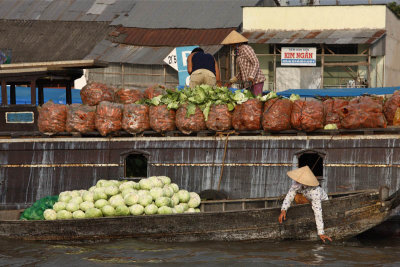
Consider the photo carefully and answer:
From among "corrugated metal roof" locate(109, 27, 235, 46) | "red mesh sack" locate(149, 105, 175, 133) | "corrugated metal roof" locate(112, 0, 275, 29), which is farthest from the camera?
"corrugated metal roof" locate(112, 0, 275, 29)

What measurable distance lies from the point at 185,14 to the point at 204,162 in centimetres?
2379

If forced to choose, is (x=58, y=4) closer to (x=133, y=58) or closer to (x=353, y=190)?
(x=133, y=58)

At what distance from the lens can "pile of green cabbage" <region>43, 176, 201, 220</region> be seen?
1157 cm

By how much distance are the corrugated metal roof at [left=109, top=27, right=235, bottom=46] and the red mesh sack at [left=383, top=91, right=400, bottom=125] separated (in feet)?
66.7

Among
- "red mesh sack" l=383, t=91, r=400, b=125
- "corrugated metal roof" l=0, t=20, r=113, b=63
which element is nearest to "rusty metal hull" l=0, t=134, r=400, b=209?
"red mesh sack" l=383, t=91, r=400, b=125

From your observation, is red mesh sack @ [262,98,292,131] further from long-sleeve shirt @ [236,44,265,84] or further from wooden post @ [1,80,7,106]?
wooden post @ [1,80,7,106]

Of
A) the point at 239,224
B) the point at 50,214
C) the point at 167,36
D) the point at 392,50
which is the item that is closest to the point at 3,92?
the point at 50,214

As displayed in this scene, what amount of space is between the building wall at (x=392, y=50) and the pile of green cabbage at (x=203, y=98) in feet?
70.3

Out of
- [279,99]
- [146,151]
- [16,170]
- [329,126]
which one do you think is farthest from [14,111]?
[329,126]

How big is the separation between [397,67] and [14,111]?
26806 millimetres

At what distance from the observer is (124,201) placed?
38.4 ft

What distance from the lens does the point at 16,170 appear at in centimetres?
1362

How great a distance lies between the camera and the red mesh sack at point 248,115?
12359 millimetres

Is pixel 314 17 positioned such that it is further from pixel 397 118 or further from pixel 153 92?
pixel 397 118
